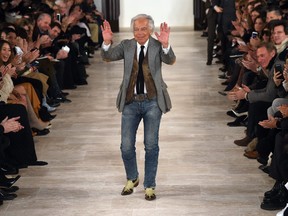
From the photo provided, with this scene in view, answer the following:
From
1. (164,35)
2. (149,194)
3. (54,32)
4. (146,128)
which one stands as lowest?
(149,194)

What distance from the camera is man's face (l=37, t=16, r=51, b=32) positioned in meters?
9.01

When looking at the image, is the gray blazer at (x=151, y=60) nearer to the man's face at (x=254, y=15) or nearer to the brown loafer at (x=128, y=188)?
the brown loafer at (x=128, y=188)

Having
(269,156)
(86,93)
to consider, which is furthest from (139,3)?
(269,156)

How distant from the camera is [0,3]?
11.6 metres

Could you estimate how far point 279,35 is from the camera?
7.03 m

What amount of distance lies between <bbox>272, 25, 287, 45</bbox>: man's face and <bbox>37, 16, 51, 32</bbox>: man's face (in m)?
3.17

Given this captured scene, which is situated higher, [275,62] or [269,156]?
[275,62]

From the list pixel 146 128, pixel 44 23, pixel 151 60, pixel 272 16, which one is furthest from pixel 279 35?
pixel 44 23

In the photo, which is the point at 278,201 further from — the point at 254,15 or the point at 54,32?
the point at 54,32

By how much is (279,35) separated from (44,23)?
10.6 feet

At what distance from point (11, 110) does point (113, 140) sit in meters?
1.27

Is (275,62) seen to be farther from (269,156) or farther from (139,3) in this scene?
(139,3)

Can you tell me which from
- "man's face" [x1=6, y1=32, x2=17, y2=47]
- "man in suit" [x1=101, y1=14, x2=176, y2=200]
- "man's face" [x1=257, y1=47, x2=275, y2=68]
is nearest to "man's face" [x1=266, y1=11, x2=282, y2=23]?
"man's face" [x1=257, y1=47, x2=275, y2=68]

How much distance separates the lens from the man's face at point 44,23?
9008 millimetres
